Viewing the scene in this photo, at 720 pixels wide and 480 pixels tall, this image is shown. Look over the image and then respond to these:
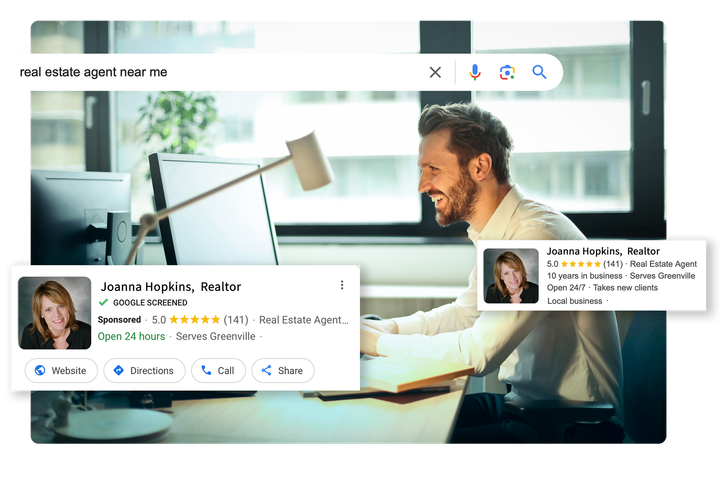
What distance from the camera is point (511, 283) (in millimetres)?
983

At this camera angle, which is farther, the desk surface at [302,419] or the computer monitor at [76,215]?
the computer monitor at [76,215]

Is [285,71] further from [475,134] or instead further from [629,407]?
[629,407]

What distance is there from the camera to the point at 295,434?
962 mm

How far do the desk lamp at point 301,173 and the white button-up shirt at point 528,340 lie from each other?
1.03ft

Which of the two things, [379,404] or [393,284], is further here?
[393,284]

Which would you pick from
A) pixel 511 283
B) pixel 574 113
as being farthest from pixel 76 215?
pixel 574 113

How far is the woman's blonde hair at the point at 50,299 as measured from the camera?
0.99 metres

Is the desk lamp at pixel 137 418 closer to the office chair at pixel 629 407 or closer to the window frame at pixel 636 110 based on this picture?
the window frame at pixel 636 110

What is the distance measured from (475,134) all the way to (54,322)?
0.90 metres

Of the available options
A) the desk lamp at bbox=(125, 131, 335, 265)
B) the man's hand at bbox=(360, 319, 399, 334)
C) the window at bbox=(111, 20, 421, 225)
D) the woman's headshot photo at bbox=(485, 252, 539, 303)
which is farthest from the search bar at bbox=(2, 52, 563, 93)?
the man's hand at bbox=(360, 319, 399, 334)

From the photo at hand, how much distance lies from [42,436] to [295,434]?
0.52m

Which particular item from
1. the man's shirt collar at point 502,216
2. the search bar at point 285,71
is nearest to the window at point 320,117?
the search bar at point 285,71

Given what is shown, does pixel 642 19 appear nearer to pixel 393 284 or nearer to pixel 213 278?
pixel 393 284

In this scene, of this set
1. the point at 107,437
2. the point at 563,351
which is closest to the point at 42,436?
the point at 107,437
